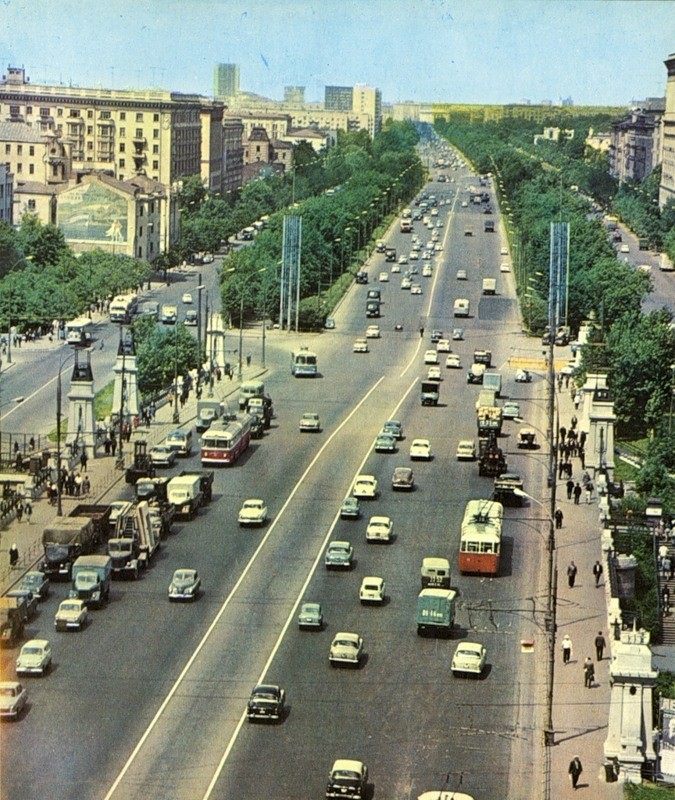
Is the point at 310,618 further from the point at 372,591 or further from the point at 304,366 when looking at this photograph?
the point at 304,366

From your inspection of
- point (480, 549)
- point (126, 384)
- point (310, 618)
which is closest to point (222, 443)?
point (126, 384)

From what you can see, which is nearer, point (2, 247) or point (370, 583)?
point (370, 583)

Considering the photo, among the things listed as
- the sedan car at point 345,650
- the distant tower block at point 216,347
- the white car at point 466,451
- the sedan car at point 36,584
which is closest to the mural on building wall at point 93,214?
the distant tower block at point 216,347

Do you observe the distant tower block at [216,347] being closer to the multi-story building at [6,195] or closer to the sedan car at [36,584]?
the sedan car at [36,584]

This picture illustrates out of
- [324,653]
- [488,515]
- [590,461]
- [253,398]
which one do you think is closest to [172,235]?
[253,398]

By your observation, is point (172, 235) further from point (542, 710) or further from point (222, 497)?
point (542, 710)

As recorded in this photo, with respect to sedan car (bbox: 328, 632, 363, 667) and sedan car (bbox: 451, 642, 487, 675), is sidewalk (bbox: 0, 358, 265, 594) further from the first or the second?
sedan car (bbox: 451, 642, 487, 675)
